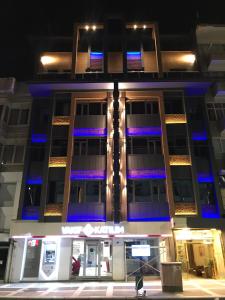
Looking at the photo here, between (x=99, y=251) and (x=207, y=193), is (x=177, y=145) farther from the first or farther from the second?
(x=99, y=251)

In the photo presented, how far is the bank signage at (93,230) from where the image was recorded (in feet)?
69.9

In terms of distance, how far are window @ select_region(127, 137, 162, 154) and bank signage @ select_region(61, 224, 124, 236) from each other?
7372 millimetres

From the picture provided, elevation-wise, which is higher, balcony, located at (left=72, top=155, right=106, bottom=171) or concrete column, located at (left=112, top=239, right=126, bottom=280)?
balcony, located at (left=72, top=155, right=106, bottom=171)

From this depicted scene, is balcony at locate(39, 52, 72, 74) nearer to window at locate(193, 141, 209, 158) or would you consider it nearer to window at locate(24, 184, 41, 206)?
window at locate(24, 184, 41, 206)

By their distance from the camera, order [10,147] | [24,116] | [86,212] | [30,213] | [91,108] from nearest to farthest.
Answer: [86,212] → [30,213] → [10,147] → [91,108] → [24,116]

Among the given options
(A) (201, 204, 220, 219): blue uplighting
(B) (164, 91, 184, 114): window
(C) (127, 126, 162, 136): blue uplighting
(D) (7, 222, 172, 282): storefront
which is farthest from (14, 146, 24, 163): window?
(A) (201, 204, 220, 219): blue uplighting

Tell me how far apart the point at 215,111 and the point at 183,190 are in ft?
32.4

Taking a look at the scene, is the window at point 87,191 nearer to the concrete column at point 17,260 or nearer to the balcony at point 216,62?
the concrete column at point 17,260

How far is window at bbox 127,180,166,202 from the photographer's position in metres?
23.5

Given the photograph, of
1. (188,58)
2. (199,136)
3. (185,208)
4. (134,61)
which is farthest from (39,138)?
(188,58)

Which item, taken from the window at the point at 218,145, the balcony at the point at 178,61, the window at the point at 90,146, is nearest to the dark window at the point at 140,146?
the window at the point at 90,146

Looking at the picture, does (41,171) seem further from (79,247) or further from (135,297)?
(135,297)

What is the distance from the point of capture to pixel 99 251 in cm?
2180

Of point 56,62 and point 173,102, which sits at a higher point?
point 56,62
